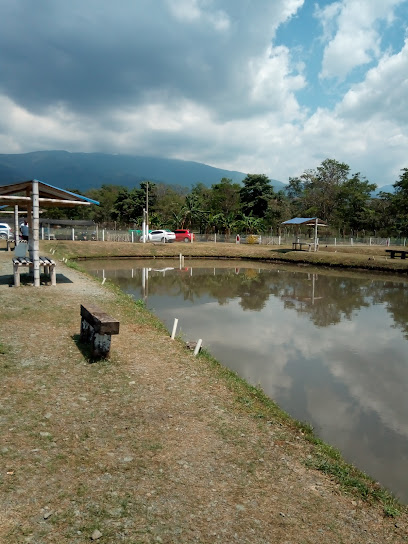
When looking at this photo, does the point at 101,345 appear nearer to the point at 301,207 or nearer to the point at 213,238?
the point at 213,238

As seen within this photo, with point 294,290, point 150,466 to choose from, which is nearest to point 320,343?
point 150,466

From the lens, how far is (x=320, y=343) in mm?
10312

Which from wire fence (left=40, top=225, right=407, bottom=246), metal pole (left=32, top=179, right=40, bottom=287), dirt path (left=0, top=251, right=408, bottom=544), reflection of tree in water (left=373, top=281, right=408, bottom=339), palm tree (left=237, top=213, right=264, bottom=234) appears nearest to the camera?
dirt path (left=0, top=251, right=408, bottom=544)

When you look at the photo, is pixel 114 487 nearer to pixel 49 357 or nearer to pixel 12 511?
pixel 12 511

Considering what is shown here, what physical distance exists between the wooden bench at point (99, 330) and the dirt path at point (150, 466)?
228 mm

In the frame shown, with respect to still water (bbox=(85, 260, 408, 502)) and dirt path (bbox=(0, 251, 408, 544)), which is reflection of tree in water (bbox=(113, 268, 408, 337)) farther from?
dirt path (bbox=(0, 251, 408, 544))

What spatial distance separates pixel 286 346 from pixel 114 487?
22.9 feet

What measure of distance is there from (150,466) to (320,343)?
738 cm

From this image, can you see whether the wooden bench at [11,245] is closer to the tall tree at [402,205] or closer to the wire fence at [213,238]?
the wire fence at [213,238]

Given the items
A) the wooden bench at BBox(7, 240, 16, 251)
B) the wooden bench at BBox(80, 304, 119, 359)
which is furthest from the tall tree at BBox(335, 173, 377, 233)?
the wooden bench at BBox(80, 304, 119, 359)

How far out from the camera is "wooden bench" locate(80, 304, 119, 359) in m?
6.29

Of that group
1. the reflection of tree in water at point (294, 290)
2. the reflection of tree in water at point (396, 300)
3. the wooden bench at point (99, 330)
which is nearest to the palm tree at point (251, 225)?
the reflection of tree in water at point (294, 290)

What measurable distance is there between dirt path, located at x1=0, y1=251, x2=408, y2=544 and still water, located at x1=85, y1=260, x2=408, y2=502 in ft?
4.67

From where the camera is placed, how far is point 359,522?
3.34 meters
